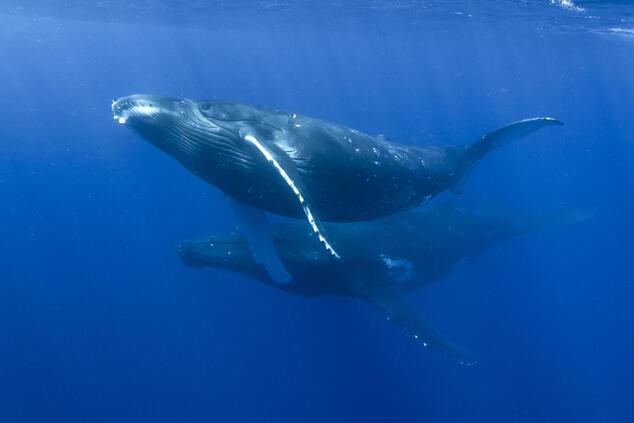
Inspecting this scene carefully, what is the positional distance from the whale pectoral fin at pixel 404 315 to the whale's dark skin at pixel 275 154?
3.78 meters

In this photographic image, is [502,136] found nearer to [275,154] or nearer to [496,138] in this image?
[496,138]

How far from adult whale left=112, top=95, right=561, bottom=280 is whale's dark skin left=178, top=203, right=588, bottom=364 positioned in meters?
2.46

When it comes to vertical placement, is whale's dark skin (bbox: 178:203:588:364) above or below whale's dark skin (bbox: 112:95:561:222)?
below

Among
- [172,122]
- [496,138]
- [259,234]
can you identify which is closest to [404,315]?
[496,138]

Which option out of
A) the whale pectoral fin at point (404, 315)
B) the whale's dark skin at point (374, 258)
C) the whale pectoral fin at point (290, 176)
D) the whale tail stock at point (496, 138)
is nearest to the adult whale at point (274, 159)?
the whale pectoral fin at point (290, 176)

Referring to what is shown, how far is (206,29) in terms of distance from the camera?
5153 centimetres

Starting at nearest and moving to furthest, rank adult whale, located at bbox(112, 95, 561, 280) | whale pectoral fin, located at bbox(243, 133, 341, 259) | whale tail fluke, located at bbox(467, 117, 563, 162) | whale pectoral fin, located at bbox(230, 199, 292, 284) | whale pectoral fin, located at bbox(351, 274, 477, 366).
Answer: whale pectoral fin, located at bbox(243, 133, 341, 259), adult whale, located at bbox(112, 95, 561, 280), whale pectoral fin, located at bbox(230, 199, 292, 284), whale tail fluke, located at bbox(467, 117, 563, 162), whale pectoral fin, located at bbox(351, 274, 477, 366)

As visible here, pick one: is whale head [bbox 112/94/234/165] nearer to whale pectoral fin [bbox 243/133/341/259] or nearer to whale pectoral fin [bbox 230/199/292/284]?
whale pectoral fin [bbox 243/133/341/259]

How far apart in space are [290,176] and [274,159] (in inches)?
10.5

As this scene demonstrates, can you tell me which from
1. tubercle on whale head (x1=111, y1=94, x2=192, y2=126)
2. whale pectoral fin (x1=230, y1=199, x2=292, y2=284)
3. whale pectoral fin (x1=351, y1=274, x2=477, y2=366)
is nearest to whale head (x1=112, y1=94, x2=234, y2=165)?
tubercle on whale head (x1=111, y1=94, x2=192, y2=126)

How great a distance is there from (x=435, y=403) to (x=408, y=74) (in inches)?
3619

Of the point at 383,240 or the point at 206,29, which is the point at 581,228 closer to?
the point at 383,240

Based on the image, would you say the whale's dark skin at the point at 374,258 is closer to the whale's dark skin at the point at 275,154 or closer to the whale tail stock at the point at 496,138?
the whale's dark skin at the point at 275,154

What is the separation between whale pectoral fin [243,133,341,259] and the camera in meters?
5.70
